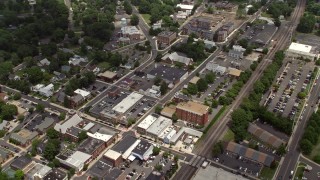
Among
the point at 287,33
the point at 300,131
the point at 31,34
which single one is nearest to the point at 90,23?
the point at 31,34

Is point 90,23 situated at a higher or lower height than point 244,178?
higher

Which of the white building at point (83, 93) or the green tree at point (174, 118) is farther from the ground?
the white building at point (83, 93)

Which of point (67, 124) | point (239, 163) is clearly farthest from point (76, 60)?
point (239, 163)

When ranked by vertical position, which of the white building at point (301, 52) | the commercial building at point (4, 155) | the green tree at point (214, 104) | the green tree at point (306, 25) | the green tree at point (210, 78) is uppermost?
the green tree at point (306, 25)

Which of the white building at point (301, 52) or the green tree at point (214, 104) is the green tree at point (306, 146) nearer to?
the green tree at point (214, 104)

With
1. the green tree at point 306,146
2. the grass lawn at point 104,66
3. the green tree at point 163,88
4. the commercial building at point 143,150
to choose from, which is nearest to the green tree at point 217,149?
the commercial building at point 143,150

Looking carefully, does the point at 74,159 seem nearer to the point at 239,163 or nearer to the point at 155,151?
the point at 155,151

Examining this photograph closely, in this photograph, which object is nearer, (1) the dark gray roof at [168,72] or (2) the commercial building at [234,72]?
(1) the dark gray roof at [168,72]

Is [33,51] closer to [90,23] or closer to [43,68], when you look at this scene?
[43,68]
